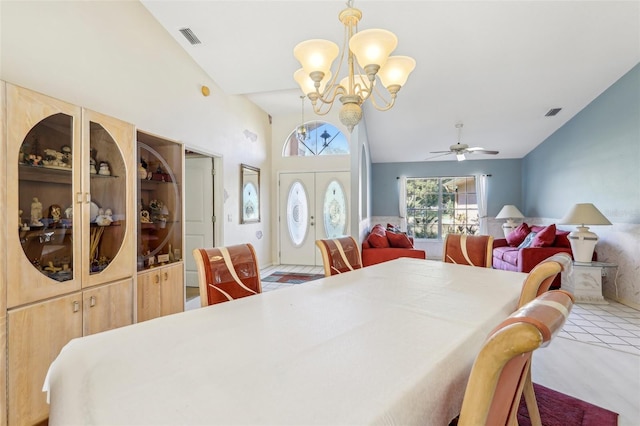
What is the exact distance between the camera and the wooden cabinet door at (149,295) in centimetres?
242

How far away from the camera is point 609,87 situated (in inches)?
153

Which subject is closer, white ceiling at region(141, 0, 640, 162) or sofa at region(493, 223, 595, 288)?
white ceiling at region(141, 0, 640, 162)

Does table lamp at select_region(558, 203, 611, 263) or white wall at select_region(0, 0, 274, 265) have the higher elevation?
white wall at select_region(0, 0, 274, 265)

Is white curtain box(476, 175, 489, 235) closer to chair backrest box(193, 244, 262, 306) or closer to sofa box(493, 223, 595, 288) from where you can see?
sofa box(493, 223, 595, 288)

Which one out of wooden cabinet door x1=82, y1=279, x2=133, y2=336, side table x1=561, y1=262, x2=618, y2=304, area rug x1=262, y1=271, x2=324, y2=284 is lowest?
area rug x1=262, y1=271, x2=324, y2=284

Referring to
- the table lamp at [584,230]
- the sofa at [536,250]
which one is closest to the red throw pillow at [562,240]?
the sofa at [536,250]

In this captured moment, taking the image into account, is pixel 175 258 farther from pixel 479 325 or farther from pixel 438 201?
pixel 438 201

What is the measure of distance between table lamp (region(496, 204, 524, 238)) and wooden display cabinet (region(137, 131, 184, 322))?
6.34m

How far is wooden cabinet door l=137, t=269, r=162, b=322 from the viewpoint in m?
2.42

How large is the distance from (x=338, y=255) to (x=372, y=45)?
1.33 m

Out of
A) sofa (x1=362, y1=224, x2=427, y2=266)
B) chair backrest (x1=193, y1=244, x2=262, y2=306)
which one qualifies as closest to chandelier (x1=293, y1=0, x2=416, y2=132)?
chair backrest (x1=193, y1=244, x2=262, y2=306)

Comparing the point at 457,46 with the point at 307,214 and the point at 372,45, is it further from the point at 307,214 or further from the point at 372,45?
the point at 307,214

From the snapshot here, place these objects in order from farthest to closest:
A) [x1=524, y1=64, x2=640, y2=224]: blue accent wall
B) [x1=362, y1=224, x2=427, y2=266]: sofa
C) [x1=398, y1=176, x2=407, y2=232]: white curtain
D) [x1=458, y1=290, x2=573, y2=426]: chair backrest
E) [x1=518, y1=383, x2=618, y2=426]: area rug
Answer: [x1=398, y1=176, x2=407, y2=232]: white curtain → [x1=362, y1=224, x2=427, y2=266]: sofa → [x1=524, y1=64, x2=640, y2=224]: blue accent wall → [x1=518, y1=383, x2=618, y2=426]: area rug → [x1=458, y1=290, x2=573, y2=426]: chair backrest

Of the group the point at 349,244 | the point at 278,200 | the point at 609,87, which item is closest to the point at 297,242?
the point at 278,200
